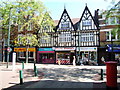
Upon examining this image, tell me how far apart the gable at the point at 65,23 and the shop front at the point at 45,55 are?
4.44 m

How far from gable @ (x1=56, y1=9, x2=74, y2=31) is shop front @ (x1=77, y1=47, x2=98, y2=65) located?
172 inches

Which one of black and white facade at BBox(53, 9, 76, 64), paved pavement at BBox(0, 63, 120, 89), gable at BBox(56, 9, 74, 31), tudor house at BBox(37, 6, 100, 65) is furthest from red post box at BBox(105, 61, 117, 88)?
gable at BBox(56, 9, 74, 31)

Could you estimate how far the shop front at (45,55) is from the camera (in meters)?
25.0

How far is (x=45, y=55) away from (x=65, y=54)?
400 cm

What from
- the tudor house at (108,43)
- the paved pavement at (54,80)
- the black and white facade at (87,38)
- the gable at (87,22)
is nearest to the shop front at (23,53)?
the black and white facade at (87,38)

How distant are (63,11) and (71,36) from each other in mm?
4899

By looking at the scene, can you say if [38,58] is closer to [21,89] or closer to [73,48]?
[73,48]

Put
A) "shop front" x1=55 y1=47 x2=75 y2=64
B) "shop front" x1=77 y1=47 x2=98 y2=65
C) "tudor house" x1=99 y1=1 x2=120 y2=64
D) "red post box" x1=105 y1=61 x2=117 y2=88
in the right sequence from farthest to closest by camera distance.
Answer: "shop front" x1=55 y1=47 x2=75 y2=64 → "shop front" x1=77 y1=47 x2=98 y2=65 → "tudor house" x1=99 y1=1 x2=120 y2=64 → "red post box" x1=105 y1=61 x2=117 y2=88

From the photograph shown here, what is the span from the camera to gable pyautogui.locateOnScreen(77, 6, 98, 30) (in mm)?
23156

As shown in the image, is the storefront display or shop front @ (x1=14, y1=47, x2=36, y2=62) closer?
the storefront display

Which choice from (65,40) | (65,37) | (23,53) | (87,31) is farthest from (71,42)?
(23,53)

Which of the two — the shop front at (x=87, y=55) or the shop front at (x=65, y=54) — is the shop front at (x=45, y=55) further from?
the shop front at (x=87, y=55)

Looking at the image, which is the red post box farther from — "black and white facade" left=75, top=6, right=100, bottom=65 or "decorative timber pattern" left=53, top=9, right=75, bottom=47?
"decorative timber pattern" left=53, top=9, right=75, bottom=47

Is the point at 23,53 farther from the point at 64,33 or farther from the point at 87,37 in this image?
the point at 87,37
